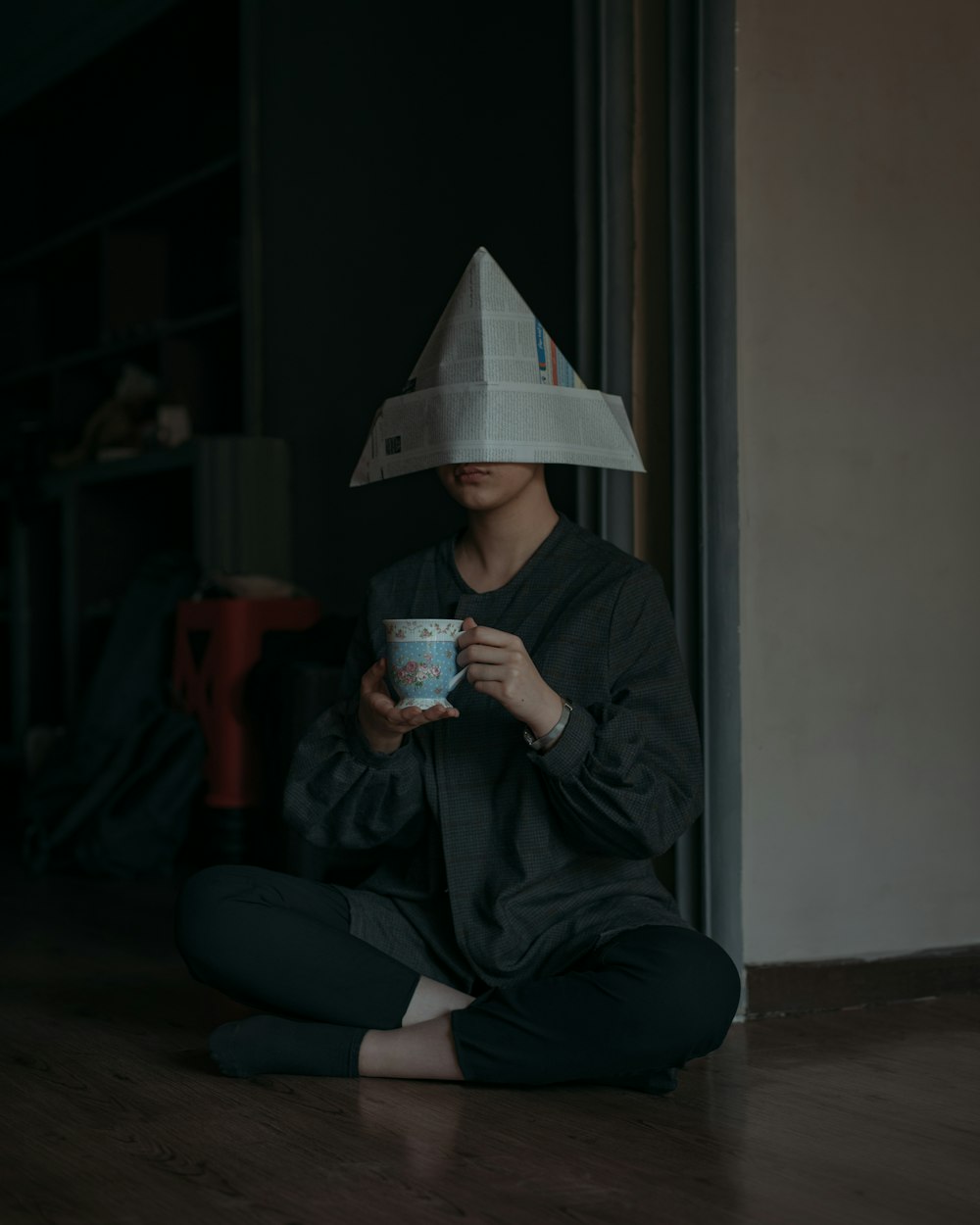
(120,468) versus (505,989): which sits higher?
(120,468)

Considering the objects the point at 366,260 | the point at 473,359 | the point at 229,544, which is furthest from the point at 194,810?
the point at 473,359

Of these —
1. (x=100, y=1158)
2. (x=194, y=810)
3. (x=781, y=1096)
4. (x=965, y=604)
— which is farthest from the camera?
(x=194, y=810)

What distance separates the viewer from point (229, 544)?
146 inches

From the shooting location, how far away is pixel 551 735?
1.52 metres

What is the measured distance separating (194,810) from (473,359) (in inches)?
80.0

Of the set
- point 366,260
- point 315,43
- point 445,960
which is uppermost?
point 315,43

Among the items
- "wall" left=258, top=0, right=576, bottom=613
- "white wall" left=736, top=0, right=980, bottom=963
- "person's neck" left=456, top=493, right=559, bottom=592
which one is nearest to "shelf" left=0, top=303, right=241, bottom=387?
"wall" left=258, top=0, right=576, bottom=613

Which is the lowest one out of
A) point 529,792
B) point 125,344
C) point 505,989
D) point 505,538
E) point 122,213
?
point 505,989

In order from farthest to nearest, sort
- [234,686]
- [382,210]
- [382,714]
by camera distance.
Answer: [382,210], [234,686], [382,714]

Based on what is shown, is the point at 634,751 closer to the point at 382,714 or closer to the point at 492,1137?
the point at 382,714

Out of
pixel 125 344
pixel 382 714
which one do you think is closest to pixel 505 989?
pixel 382 714

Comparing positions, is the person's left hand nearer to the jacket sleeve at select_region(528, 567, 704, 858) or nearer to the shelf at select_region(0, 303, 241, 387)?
the jacket sleeve at select_region(528, 567, 704, 858)

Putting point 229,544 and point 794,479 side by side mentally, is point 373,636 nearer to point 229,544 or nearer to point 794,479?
point 794,479

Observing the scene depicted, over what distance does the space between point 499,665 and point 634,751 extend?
0.65 ft
